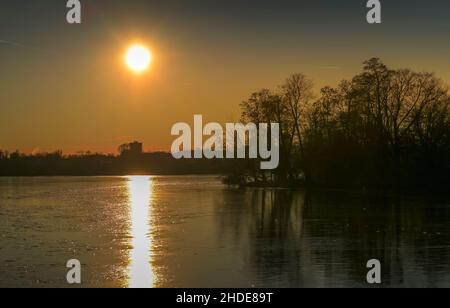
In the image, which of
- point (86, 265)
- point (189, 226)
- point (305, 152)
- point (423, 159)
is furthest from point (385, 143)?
point (86, 265)

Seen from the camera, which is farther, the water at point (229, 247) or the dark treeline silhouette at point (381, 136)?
the dark treeline silhouette at point (381, 136)

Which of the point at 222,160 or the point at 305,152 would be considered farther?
the point at 222,160

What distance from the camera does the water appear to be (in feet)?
59.2

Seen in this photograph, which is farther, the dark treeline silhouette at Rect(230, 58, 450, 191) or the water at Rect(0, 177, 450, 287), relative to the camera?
the dark treeline silhouette at Rect(230, 58, 450, 191)

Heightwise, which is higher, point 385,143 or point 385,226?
point 385,143

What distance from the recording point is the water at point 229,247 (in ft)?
59.2

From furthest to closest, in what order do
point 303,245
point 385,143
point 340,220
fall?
point 385,143
point 340,220
point 303,245

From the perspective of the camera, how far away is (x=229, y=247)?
24.8 m

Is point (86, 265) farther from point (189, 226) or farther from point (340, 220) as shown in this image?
point (340, 220)

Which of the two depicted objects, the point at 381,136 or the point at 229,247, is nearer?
the point at 229,247
